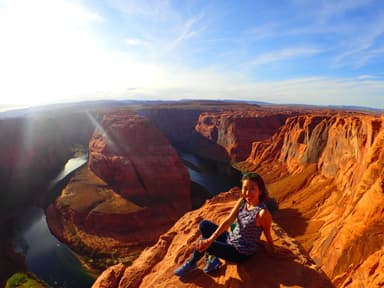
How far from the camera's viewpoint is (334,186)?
38.6m

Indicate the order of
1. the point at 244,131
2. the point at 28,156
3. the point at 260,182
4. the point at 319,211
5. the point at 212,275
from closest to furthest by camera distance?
the point at 260,182 → the point at 212,275 → the point at 319,211 → the point at 28,156 → the point at 244,131

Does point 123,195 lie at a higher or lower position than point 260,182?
lower

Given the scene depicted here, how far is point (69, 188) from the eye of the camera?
43.0m

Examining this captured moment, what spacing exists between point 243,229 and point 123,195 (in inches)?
1382

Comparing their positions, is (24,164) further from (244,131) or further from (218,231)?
(218,231)

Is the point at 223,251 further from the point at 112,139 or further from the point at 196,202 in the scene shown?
the point at 112,139

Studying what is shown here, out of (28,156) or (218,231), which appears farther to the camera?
(28,156)

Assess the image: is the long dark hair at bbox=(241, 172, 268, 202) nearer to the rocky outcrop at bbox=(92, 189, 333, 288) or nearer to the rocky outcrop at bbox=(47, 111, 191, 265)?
the rocky outcrop at bbox=(92, 189, 333, 288)

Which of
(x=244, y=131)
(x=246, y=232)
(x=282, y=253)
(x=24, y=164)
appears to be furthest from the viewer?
(x=244, y=131)

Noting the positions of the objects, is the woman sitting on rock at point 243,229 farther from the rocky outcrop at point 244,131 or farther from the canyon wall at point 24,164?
the rocky outcrop at point 244,131

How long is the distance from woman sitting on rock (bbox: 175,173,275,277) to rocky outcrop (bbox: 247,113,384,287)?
1271cm

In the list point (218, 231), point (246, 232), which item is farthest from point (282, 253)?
point (218, 231)

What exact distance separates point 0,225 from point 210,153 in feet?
207

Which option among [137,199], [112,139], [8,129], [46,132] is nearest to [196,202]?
[137,199]
